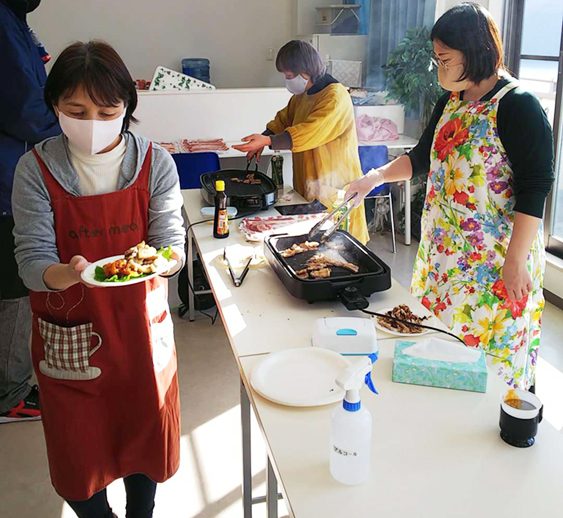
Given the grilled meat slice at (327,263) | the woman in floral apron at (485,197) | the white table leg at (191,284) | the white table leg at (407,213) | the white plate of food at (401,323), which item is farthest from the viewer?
the white table leg at (407,213)

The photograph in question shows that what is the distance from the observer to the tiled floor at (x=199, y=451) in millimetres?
2080

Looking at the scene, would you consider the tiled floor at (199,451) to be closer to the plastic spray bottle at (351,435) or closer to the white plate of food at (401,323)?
the white plate of food at (401,323)

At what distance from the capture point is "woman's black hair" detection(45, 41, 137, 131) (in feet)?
4.36

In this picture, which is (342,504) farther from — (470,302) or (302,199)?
(302,199)

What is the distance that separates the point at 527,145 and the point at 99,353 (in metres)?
1.18

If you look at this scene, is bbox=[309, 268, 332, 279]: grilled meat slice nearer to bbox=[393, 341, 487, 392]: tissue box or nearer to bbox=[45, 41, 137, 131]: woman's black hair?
bbox=[393, 341, 487, 392]: tissue box

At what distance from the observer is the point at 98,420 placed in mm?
1501

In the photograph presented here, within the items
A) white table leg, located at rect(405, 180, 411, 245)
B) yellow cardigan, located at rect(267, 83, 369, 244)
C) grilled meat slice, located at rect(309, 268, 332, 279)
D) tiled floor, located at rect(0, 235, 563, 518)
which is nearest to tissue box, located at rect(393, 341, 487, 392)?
grilled meat slice, located at rect(309, 268, 332, 279)

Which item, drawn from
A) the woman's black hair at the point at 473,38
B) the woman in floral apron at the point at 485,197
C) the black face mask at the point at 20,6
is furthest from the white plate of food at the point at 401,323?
the black face mask at the point at 20,6

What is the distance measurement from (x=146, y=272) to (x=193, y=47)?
18.9ft

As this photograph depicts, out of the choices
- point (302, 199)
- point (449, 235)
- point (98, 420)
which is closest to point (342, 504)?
point (98, 420)

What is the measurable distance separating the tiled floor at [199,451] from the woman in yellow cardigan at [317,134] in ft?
2.97

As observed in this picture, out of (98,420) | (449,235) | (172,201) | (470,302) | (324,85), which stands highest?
(324,85)

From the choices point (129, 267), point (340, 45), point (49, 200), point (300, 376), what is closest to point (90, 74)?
point (49, 200)
